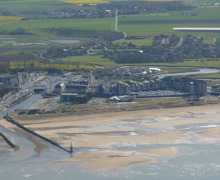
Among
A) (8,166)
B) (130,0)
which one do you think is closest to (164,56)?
(8,166)

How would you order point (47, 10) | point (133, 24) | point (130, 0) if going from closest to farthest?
point (133, 24), point (47, 10), point (130, 0)

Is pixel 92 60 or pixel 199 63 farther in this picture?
pixel 92 60

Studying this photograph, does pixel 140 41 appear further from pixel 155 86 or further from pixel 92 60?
pixel 155 86

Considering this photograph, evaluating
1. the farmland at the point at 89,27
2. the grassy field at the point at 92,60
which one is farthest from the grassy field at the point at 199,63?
the grassy field at the point at 92,60

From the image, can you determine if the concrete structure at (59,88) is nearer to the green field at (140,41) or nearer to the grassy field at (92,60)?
the grassy field at (92,60)

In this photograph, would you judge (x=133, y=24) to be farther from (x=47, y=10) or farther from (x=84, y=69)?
(x=84, y=69)

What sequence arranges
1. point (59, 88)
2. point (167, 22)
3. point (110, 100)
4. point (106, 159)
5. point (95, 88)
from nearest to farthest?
point (106, 159), point (110, 100), point (59, 88), point (95, 88), point (167, 22)

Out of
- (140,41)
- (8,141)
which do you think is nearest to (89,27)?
(140,41)
